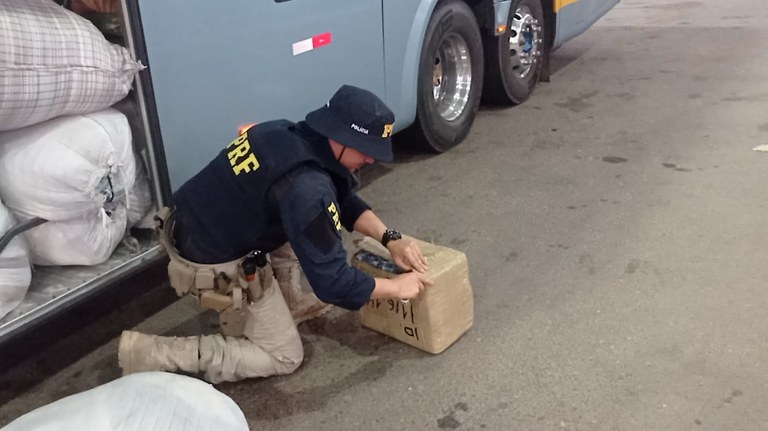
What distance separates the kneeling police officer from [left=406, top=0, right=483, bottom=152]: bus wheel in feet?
5.81

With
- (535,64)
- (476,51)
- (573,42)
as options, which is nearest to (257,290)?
(476,51)

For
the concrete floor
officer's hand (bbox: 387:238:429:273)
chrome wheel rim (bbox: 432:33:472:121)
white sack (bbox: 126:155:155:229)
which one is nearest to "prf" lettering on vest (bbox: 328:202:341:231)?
officer's hand (bbox: 387:238:429:273)

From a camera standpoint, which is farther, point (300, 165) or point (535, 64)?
point (535, 64)

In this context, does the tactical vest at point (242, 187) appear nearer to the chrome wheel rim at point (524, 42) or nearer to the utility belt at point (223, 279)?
the utility belt at point (223, 279)

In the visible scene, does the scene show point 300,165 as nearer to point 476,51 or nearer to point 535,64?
point 476,51

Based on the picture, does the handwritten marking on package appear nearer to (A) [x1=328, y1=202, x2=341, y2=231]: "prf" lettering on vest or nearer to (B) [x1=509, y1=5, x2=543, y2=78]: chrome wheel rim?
(A) [x1=328, y1=202, x2=341, y2=231]: "prf" lettering on vest

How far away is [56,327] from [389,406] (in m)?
1.39

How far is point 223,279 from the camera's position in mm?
2564

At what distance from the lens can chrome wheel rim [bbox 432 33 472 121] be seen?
471cm

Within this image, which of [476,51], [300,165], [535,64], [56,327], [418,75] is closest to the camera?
[300,165]

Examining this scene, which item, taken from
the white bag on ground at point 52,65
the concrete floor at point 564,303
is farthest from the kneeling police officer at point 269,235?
the white bag on ground at point 52,65

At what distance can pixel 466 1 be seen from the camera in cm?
482

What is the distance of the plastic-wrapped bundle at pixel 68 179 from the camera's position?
8.31ft

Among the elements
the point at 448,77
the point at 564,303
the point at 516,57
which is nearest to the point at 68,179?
the point at 564,303
